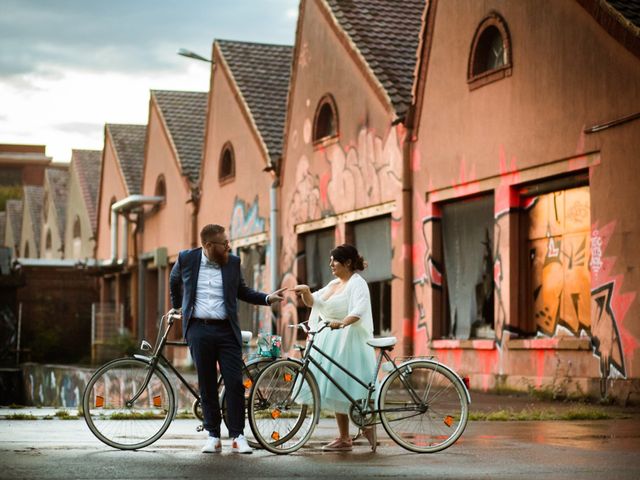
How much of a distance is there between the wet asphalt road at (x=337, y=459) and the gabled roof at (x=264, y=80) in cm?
1900

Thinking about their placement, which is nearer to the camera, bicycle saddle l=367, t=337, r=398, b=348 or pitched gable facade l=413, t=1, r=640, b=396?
bicycle saddle l=367, t=337, r=398, b=348

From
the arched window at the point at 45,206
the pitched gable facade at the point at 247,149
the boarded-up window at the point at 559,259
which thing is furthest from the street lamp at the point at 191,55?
the arched window at the point at 45,206

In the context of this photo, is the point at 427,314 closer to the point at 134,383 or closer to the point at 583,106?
the point at 583,106

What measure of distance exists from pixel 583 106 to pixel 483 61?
340cm

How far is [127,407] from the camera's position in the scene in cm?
1049

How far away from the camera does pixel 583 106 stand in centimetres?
1839

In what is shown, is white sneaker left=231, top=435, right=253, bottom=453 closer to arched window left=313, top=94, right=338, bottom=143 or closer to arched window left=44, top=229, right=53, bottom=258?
arched window left=313, top=94, right=338, bottom=143

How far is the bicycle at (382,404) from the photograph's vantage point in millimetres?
10305

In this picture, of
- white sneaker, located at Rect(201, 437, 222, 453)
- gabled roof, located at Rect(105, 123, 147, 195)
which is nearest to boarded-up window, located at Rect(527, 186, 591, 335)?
white sneaker, located at Rect(201, 437, 222, 453)

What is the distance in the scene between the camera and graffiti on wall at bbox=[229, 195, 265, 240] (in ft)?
105

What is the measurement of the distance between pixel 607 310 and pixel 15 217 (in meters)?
57.0

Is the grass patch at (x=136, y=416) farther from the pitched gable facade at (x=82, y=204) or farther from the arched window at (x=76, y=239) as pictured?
the arched window at (x=76, y=239)

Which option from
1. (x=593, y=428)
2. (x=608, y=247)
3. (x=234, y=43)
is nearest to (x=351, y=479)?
(x=593, y=428)

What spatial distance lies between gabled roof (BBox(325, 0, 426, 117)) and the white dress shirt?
1357 cm
